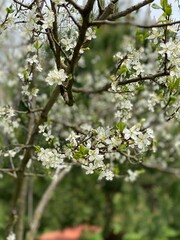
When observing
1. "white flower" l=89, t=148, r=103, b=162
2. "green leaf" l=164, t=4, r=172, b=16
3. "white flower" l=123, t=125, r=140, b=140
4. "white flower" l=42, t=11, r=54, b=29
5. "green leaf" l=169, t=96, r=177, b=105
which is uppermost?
"green leaf" l=164, t=4, r=172, b=16

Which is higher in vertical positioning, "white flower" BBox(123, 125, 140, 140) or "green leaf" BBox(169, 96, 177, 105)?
"green leaf" BBox(169, 96, 177, 105)

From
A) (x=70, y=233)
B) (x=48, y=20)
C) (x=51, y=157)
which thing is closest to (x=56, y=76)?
(x=48, y=20)

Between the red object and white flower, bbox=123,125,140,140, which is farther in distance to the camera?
the red object

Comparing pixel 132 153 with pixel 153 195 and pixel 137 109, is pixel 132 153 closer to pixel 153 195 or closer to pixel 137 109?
pixel 137 109

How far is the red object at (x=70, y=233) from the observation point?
658cm

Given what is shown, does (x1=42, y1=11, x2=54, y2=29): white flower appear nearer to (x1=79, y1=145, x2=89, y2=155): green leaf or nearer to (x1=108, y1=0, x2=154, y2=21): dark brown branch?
(x1=108, y1=0, x2=154, y2=21): dark brown branch

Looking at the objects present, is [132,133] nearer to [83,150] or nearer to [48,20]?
[83,150]

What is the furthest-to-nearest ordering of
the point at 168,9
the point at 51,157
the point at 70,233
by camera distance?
the point at 70,233
the point at 51,157
the point at 168,9

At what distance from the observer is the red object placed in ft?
21.6

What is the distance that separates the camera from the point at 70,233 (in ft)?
23.5

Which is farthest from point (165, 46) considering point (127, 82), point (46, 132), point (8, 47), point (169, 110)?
point (8, 47)

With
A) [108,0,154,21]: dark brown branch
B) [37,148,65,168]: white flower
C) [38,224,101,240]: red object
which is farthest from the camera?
[38,224,101,240]: red object

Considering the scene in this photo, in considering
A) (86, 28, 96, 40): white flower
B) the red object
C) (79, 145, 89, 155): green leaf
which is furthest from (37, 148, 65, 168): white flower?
the red object

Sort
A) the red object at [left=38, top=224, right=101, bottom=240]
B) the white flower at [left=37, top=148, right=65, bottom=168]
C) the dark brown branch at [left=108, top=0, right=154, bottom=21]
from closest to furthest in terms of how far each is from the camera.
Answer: the dark brown branch at [left=108, top=0, right=154, bottom=21] → the white flower at [left=37, top=148, right=65, bottom=168] → the red object at [left=38, top=224, right=101, bottom=240]
